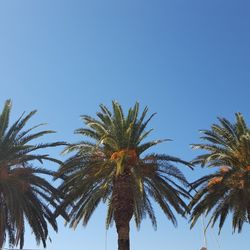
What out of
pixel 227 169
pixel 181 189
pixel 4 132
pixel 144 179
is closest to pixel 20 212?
pixel 4 132

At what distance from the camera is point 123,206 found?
30.4 m

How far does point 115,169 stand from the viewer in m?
30.5

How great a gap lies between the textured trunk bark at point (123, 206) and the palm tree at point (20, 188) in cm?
384

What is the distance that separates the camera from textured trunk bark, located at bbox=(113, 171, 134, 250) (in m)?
30.2

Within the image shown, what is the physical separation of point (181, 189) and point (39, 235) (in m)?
9.14

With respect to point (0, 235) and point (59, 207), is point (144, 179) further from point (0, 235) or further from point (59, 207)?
point (0, 235)

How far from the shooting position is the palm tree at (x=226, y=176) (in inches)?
1294

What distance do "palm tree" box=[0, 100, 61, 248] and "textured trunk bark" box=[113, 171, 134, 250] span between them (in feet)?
12.6

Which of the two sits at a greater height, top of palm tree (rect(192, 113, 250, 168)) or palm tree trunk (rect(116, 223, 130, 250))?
top of palm tree (rect(192, 113, 250, 168))

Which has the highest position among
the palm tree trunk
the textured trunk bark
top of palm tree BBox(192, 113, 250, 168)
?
top of palm tree BBox(192, 113, 250, 168)

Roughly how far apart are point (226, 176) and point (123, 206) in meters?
6.88

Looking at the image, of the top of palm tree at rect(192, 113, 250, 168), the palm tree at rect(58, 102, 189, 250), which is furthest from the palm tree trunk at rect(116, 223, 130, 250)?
the top of palm tree at rect(192, 113, 250, 168)

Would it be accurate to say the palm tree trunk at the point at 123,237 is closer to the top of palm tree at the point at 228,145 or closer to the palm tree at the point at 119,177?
the palm tree at the point at 119,177

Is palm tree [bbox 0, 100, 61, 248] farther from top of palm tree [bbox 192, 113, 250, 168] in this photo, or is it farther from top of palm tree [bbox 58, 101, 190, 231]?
top of palm tree [bbox 192, 113, 250, 168]
